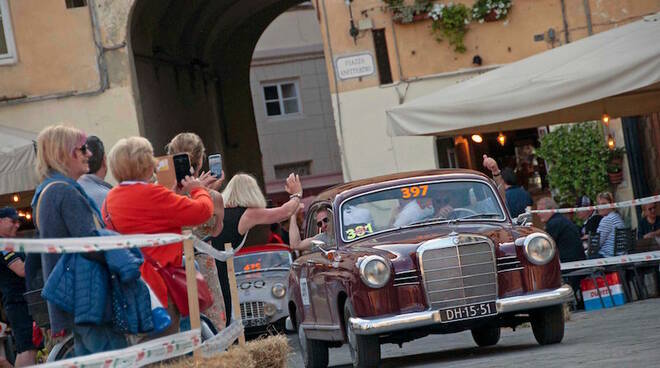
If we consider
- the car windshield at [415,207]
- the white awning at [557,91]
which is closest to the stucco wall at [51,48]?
the white awning at [557,91]

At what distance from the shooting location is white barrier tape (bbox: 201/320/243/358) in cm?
784

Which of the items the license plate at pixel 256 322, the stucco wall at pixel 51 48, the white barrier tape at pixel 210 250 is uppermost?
the stucco wall at pixel 51 48

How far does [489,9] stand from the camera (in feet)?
71.3

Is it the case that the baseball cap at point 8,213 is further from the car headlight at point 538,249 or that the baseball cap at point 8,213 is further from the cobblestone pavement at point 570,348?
the car headlight at point 538,249

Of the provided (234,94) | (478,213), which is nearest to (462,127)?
(478,213)

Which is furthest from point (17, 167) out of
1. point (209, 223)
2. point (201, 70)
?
point (201, 70)

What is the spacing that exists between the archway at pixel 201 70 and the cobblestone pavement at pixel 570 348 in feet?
35.0

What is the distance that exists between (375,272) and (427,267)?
422 mm

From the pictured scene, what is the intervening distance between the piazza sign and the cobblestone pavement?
8.27m

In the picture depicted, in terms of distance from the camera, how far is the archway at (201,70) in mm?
24297

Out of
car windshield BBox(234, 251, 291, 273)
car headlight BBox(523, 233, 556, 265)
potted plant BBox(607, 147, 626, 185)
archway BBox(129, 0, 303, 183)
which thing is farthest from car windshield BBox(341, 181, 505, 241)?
archway BBox(129, 0, 303, 183)

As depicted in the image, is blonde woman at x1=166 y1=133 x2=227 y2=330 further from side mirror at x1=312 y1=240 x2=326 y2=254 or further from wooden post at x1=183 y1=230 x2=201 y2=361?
side mirror at x1=312 y1=240 x2=326 y2=254

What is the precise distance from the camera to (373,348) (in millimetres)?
9953

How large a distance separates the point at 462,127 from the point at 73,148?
23.8ft
